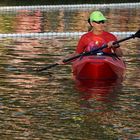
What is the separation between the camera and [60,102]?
37.4 ft

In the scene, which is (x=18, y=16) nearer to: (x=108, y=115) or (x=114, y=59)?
(x=114, y=59)

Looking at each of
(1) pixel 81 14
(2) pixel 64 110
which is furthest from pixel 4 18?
(2) pixel 64 110

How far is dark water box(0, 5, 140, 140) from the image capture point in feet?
30.8

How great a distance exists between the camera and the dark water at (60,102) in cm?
940

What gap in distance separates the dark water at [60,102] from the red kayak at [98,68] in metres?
0.20

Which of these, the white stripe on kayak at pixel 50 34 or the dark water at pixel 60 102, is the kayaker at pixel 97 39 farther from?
the white stripe on kayak at pixel 50 34

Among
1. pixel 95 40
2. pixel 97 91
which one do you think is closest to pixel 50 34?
pixel 95 40

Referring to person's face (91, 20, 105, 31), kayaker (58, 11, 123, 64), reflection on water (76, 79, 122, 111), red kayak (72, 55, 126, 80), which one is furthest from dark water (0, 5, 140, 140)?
person's face (91, 20, 105, 31)

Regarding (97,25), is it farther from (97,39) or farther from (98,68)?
(98,68)

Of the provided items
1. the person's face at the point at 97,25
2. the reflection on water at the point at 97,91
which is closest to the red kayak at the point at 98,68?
the reflection on water at the point at 97,91

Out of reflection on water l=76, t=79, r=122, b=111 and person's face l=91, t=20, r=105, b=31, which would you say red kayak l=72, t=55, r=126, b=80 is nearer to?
reflection on water l=76, t=79, r=122, b=111

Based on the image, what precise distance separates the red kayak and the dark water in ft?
0.67

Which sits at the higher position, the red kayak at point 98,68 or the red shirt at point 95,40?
the red shirt at point 95,40

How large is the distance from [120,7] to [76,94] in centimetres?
2403
